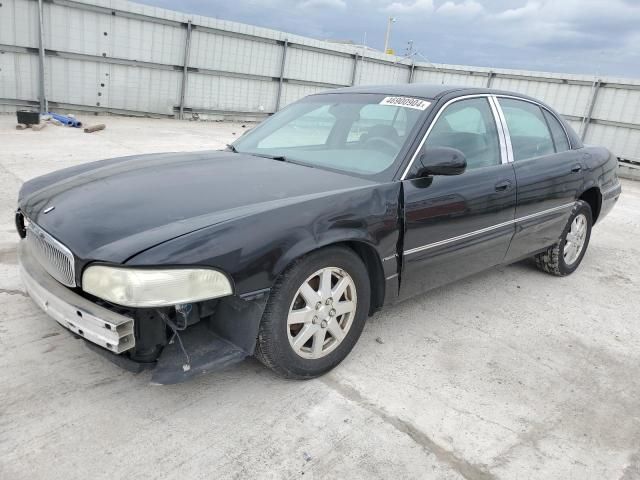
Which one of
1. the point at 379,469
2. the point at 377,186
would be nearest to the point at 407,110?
the point at 377,186

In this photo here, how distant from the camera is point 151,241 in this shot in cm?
211

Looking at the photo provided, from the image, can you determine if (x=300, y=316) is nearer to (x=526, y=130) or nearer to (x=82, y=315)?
(x=82, y=315)

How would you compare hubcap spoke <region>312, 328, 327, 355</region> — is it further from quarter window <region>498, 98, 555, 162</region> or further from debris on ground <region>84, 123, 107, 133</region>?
debris on ground <region>84, 123, 107, 133</region>

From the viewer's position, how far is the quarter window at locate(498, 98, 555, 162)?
3824 millimetres

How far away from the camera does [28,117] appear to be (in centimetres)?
962

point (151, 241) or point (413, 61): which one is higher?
point (413, 61)

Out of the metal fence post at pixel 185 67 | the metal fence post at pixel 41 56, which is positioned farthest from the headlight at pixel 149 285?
the metal fence post at pixel 185 67

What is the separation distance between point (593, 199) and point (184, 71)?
11805mm

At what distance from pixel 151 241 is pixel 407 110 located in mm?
1934

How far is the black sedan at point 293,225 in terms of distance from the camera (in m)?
2.16

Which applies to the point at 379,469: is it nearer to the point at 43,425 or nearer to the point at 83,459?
the point at 83,459

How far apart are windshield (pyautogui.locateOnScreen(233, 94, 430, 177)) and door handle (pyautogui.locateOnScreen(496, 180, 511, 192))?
75 centimetres

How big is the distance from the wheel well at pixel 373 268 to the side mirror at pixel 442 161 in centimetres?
60

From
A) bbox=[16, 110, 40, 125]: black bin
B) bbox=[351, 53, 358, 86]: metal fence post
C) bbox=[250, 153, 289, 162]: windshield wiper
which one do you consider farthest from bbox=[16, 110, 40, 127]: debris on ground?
bbox=[351, 53, 358, 86]: metal fence post
